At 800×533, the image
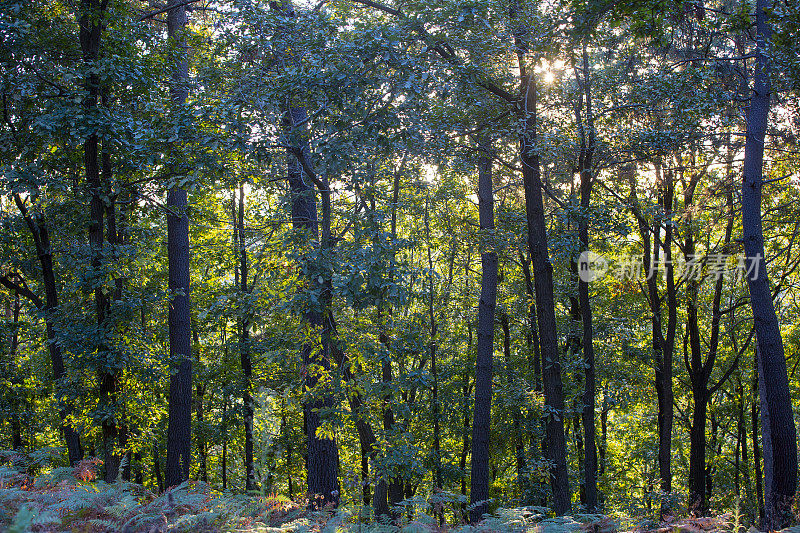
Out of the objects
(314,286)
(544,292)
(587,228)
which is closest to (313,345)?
(314,286)

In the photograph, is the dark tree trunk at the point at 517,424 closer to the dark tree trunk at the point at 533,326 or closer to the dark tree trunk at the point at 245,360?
the dark tree trunk at the point at 533,326

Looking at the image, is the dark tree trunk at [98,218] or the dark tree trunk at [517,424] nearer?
the dark tree trunk at [98,218]

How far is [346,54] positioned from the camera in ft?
23.9

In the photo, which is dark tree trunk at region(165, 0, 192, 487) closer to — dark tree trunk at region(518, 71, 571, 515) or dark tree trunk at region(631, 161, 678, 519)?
dark tree trunk at region(518, 71, 571, 515)

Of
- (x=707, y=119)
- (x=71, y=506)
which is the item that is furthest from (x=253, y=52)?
(x=707, y=119)

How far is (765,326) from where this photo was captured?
32.0ft

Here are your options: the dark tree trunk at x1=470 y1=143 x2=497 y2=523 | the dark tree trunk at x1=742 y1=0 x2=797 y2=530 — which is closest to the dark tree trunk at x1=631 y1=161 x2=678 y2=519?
the dark tree trunk at x1=470 y1=143 x2=497 y2=523

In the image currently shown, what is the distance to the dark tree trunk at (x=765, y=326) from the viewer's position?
30.8 feet

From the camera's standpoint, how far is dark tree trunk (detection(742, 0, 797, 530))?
9398 millimetres

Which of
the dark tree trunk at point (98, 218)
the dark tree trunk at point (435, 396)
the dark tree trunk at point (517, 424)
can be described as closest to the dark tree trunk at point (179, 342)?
the dark tree trunk at point (98, 218)

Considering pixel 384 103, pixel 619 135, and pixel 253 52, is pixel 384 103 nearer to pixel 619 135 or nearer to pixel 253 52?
pixel 253 52

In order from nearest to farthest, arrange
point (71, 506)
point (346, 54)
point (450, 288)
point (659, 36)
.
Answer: point (71, 506)
point (346, 54)
point (659, 36)
point (450, 288)

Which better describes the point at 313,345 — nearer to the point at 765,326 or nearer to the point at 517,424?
the point at 765,326

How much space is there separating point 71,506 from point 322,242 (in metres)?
4.47
